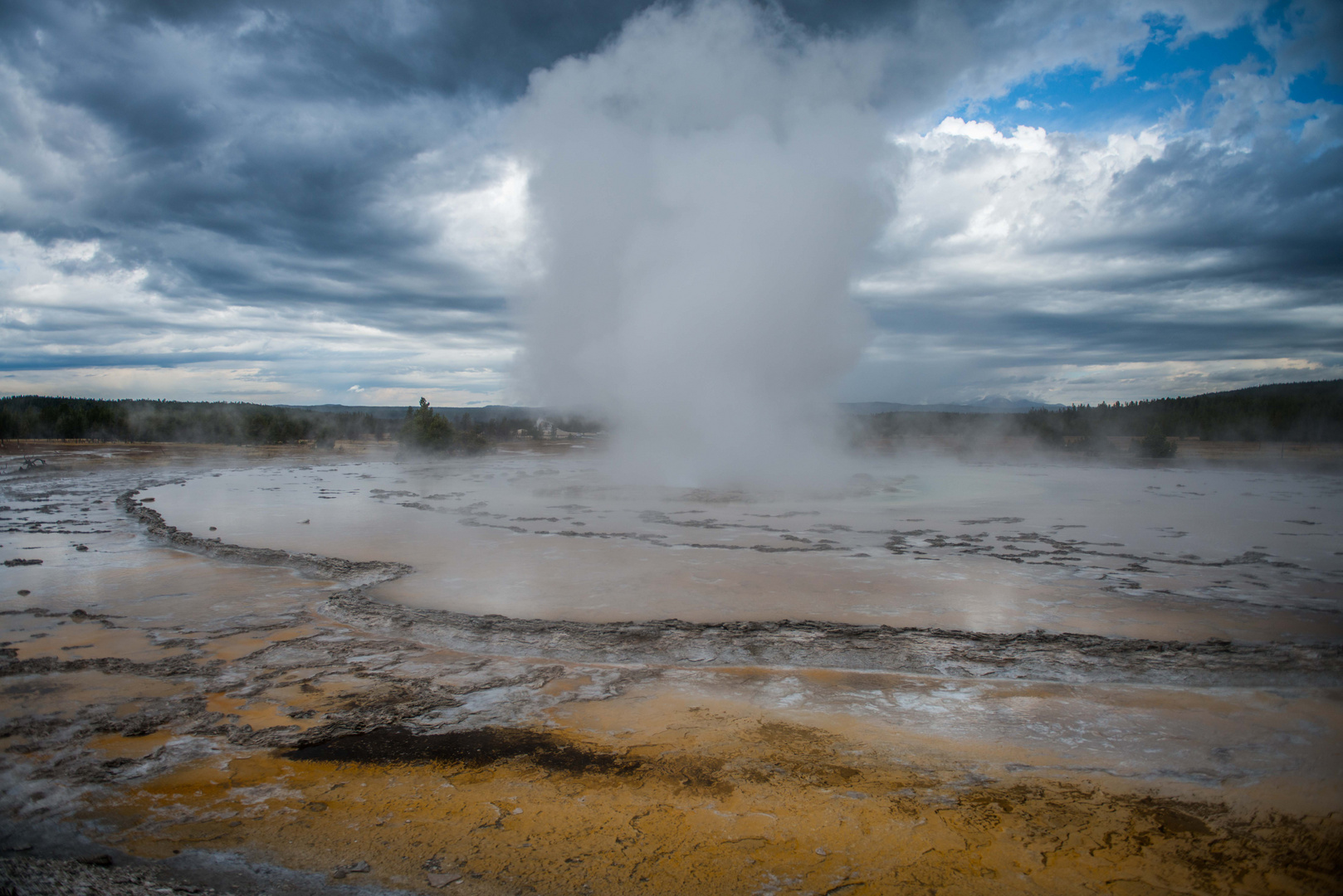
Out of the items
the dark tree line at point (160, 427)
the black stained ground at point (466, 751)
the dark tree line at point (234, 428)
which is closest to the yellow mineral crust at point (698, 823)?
the black stained ground at point (466, 751)

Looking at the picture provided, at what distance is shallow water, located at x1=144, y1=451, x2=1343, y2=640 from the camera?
6.82m

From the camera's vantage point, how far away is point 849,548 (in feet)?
32.5

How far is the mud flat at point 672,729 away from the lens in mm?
2926

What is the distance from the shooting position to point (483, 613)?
6703 mm

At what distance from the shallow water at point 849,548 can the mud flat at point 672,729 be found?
0.10 metres

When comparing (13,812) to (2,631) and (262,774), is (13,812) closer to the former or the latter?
(262,774)

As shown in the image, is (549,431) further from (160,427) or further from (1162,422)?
(1162,422)

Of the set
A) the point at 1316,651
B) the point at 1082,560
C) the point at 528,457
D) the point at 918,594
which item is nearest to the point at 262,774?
the point at 918,594

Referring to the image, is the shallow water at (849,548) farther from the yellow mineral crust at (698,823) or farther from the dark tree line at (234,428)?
the dark tree line at (234,428)

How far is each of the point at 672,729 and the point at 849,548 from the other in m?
6.30

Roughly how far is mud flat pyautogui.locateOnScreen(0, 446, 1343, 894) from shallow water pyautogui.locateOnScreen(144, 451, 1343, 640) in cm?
10

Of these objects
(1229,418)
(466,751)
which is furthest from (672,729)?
(1229,418)

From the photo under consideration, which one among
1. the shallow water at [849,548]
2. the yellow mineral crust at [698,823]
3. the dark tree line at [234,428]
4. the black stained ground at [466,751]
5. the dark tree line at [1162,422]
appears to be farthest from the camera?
the dark tree line at [1162,422]

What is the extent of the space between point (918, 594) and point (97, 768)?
6.88 meters
